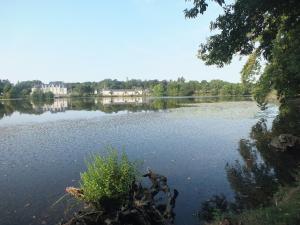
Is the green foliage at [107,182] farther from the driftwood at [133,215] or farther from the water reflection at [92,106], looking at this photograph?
the water reflection at [92,106]

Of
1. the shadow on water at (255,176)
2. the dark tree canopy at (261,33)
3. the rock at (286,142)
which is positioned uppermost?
the dark tree canopy at (261,33)

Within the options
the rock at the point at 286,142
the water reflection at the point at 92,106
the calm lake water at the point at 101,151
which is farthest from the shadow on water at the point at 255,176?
the water reflection at the point at 92,106

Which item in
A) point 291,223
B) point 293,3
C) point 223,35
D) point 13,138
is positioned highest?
point 293,3

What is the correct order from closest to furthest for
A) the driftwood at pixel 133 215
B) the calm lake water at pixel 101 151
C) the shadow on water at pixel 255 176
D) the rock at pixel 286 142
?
the driftwood at pixel 133 215 < the shadow on water at pixel 255 176 < the calm lake water at pixel 101 151 < the rock at pixel 286 142

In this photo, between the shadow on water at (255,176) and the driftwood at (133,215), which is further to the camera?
the shadow on water at (255,176)

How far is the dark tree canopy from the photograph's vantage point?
13.6m

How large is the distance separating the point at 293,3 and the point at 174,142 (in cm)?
1685

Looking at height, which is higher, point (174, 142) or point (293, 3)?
point (293, 3)

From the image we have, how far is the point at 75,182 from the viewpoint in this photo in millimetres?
16859

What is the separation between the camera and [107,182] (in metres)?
11.3

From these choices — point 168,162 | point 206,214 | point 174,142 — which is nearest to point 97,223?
point 206,214

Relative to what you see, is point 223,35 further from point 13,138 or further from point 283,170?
point 13,138

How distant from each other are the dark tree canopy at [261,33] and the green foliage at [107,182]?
746cm

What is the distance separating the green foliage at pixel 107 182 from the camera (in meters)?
11.3
